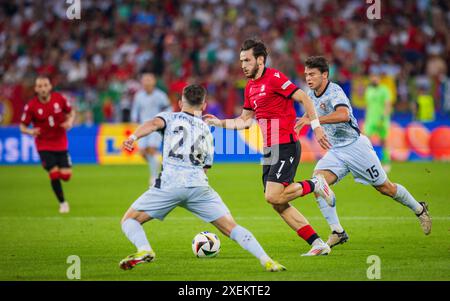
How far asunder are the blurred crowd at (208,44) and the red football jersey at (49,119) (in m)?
10.8

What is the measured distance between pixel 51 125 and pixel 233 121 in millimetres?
5684

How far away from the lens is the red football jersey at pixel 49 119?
1468 cm

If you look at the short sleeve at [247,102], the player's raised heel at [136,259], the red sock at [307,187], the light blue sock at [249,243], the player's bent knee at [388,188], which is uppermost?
the short sleeve at [247,102]

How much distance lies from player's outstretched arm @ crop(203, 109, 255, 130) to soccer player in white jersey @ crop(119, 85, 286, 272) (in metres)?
1.18

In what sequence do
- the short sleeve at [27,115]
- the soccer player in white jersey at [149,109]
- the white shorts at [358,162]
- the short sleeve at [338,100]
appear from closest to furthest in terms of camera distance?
the short sleeve at [338,100] < the white shorts at [358,162] < the short sleeve at [27,115] < the soccer player in white jersey at [149,109]

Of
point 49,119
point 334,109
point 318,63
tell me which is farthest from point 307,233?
point 49,119

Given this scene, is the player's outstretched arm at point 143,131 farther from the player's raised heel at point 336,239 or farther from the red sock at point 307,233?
the player's raised heel at point 336,239

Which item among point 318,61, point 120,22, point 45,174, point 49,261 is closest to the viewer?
point 49,261

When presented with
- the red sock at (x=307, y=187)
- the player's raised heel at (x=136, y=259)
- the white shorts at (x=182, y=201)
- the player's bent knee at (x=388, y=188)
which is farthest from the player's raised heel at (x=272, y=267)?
the player's bent knee at (x=388, y=188)

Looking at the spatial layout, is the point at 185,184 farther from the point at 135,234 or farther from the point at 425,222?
the point at 425,222

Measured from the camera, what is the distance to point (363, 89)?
25500 mm

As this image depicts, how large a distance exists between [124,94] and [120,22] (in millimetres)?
4589

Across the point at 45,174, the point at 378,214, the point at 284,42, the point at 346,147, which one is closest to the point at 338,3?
the point at 284,42
